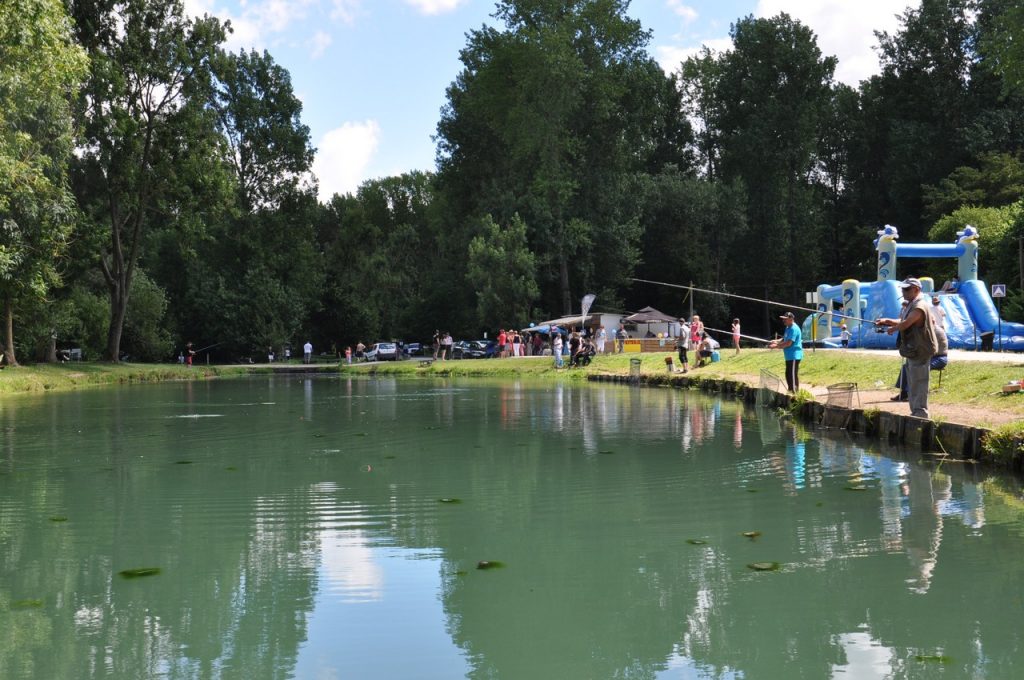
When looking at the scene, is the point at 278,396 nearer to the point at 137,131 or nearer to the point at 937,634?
the point at 137,131

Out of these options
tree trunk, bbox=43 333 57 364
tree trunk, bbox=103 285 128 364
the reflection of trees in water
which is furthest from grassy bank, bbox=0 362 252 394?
the reflection of trees in water

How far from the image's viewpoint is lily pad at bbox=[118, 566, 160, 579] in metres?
6.89

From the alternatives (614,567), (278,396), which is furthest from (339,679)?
(278,396)

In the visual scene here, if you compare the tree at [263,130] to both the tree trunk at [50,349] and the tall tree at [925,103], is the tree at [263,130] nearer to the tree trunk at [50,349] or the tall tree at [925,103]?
the tree trunk at [50,349]

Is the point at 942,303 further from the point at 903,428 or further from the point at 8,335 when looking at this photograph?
the point at 8,335

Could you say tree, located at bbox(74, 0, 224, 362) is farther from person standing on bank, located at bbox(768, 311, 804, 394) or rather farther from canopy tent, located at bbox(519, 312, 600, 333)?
person standing on bank, located at bbox(768, 311, 804, 394)

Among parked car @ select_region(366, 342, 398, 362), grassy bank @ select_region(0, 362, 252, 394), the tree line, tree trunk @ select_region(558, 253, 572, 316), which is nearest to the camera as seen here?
grassy bank @ select_region(0, 362, 252, 394)

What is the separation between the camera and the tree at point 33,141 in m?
20.3

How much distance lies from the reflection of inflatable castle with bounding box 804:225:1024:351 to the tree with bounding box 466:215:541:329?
20552mm

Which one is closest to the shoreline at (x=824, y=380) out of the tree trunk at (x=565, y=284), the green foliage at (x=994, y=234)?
the tree trunk at (x=565, y=284)

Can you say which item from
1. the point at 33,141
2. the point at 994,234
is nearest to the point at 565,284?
the point at 994,234

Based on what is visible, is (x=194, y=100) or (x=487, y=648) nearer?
(x=487, y=648)

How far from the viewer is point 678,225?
62656 millimetres

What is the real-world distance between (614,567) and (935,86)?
60584 millimetres
